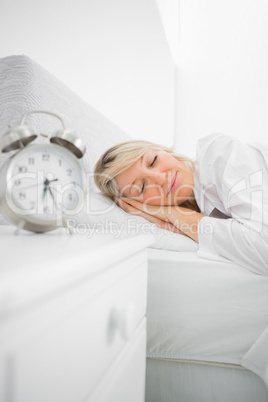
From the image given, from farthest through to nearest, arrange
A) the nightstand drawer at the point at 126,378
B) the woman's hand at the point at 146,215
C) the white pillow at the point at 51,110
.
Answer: the woman's hand at the point at 146,215 → the white pillow at the point at 51,110 → the nightstand drawer at the point at 126,378

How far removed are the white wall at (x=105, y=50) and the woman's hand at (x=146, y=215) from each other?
745mm

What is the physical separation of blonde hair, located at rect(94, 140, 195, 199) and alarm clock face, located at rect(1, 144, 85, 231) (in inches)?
21.8

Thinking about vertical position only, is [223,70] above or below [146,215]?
above

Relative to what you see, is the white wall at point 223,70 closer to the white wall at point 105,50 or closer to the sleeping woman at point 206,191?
the white wall at point 105,50

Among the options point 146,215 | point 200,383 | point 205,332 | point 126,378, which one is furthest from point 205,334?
point 146,215

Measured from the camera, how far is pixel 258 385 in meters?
0.71

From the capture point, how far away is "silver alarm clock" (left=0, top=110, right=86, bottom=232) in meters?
0.50

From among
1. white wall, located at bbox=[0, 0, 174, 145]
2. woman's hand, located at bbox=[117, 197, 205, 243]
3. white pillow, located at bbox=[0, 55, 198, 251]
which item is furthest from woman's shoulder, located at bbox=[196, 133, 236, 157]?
white wall, located at bbox=[0, 0, 174, 145]

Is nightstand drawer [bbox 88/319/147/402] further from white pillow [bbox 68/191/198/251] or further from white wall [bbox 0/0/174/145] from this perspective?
white wall [bbox 0/0/174/145]

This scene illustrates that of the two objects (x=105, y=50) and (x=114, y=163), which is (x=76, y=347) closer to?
(x=114, y=163)

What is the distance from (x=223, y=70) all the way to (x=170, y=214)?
261 centimetres

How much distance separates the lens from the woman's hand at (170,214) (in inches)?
38.1

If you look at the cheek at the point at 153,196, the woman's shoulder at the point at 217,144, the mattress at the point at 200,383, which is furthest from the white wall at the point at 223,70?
the mattress at the point at 200,383

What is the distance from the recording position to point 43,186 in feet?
1.76
